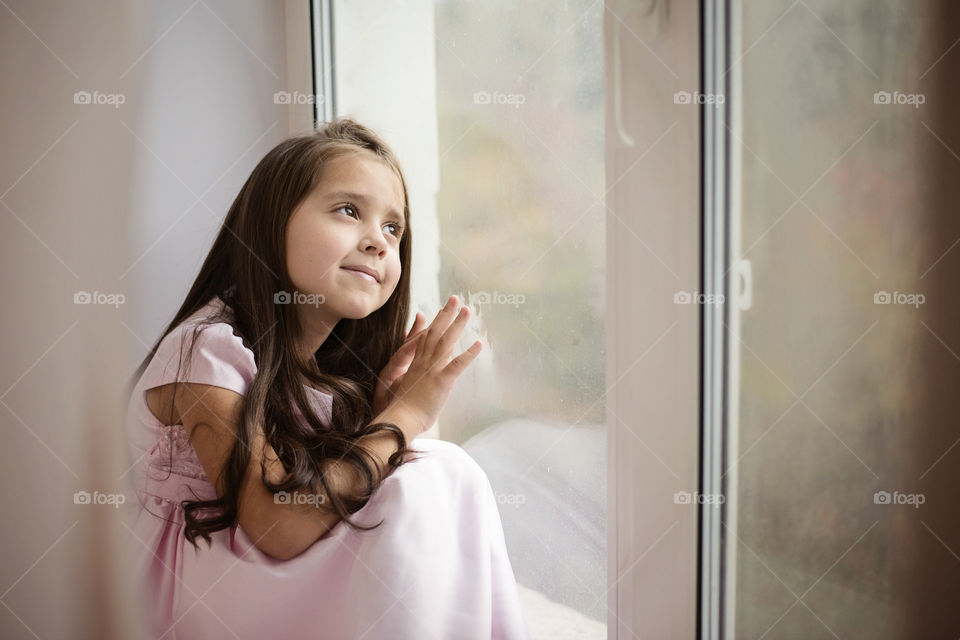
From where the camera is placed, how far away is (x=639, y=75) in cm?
97

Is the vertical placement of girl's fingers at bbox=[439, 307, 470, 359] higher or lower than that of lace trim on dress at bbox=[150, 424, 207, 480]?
higher

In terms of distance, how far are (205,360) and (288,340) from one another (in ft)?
0.44

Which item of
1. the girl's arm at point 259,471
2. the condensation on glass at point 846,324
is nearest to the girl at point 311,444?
the girl's arm at point 259,471

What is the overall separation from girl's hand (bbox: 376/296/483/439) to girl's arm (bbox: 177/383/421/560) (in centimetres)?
6

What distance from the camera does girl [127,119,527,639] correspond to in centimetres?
79

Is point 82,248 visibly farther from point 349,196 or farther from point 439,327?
point 439,327

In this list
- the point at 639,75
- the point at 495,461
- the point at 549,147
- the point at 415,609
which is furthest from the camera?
the point at 495,461

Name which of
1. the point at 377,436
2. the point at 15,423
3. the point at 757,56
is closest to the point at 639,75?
the point at 757,56

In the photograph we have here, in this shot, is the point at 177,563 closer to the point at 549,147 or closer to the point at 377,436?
the point at 377,436

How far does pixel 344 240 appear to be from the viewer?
94cm

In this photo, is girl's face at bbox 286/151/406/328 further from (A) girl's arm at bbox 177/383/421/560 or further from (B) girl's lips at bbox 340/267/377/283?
(A) girl's arm at bbox 177/383/421/560

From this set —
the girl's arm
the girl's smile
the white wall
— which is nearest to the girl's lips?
the girl's smile

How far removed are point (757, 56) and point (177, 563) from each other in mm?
1011

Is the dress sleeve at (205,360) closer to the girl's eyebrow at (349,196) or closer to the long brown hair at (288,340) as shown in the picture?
the long brown hair at (288,340)
